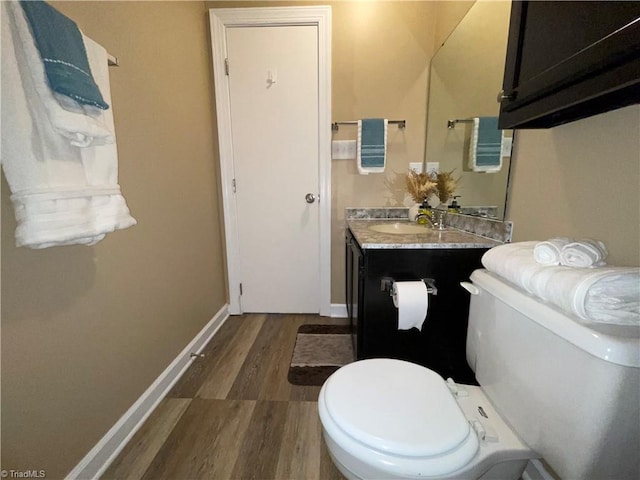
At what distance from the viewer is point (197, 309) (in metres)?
1.85

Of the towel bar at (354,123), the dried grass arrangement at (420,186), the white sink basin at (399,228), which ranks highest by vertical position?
the towel bar at (354,123)

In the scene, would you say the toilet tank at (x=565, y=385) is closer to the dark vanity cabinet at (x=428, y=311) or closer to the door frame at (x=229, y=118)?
the dark vanity cabinet at (x=428, y=311)

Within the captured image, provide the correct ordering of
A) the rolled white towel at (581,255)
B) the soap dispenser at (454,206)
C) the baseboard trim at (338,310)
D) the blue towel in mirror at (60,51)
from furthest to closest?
1. the baseboard trim at (338,310)
2. the soap dispenser at (454,206)
3. the blue towel in mirror at (60,51)
4. the rolled white towel at (581,255)

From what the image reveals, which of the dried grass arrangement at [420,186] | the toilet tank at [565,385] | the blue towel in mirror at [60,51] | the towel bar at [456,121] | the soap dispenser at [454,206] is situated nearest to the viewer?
the toilet tank at [565,385]

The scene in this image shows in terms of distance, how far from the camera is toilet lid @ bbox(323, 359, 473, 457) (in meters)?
0.63

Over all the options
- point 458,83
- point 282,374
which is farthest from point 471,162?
point 282,374

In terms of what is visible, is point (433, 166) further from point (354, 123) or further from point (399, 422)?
point (399, 422)

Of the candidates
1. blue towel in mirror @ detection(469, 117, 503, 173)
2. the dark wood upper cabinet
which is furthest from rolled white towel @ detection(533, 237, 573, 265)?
blue towel in mirror @ detection(469, 117, 503, 173)

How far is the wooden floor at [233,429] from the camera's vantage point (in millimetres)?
1060

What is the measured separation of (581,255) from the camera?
0.61m

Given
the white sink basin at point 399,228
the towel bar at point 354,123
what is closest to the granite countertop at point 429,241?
the white sink basin at point 399,228

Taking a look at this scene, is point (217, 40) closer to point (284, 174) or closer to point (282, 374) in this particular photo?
point (284, 174)

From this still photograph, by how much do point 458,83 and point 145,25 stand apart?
1716 millimetres

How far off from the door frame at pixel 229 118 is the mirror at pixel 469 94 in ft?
2.54
